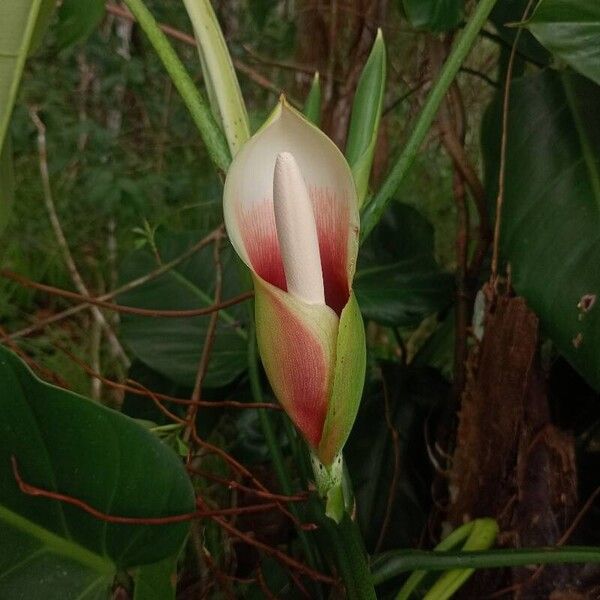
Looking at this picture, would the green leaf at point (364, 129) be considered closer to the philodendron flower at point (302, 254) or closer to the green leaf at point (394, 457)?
the philodendron flower at point (302, 254)

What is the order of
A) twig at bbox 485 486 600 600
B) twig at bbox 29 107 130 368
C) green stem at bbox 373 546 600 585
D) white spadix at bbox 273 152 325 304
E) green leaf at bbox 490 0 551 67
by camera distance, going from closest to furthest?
white spadix at bbox 273 152 325 304
green stem at bbox 373 546 600 585
twig at bbox 485 486 600 600
green leaf at bbox 490 0 551 67
twig at bbox 29 107 130 368

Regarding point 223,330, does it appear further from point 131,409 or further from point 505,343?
point 505,343

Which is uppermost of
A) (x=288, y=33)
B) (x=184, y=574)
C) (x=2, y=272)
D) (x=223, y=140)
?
(x=288, y=33)

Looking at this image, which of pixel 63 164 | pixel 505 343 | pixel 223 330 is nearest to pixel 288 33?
pixel 63 164

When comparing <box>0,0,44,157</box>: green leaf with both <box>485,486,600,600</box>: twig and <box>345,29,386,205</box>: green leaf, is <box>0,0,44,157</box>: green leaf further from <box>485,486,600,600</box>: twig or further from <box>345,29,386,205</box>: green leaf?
<box>485,486,600,600</box>: twig

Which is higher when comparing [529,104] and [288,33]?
[288,33]

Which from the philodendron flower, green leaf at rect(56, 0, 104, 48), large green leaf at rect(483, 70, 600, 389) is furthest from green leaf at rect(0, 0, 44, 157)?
large green leaf at rect(483, 70, 600, 389)
